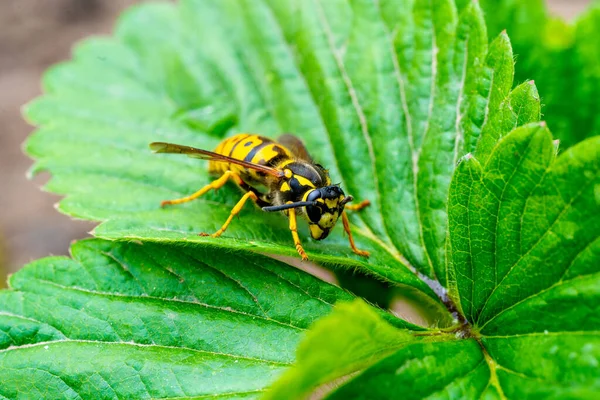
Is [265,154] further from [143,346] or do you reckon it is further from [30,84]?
[30,84]

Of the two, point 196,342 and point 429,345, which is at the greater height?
point 196,342

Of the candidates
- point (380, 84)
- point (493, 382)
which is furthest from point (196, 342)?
point (380, 84)

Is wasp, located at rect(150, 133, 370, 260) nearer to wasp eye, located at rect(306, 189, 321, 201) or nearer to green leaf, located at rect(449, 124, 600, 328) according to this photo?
wasp eye, located at rect(306, 189, 321, 201)

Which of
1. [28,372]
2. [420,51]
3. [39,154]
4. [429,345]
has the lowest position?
[429,345]

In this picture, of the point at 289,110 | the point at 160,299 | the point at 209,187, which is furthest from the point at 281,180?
the point at 160,299

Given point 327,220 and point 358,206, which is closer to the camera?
point 327,220

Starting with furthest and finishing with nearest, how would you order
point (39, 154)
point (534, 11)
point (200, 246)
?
point (534, 11), point (39, 154), point (200, 246)

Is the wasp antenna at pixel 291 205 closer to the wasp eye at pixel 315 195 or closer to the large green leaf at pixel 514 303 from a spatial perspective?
the wasp eye at pixel 315 195

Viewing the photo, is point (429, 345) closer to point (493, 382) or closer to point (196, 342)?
point (493, 382)
